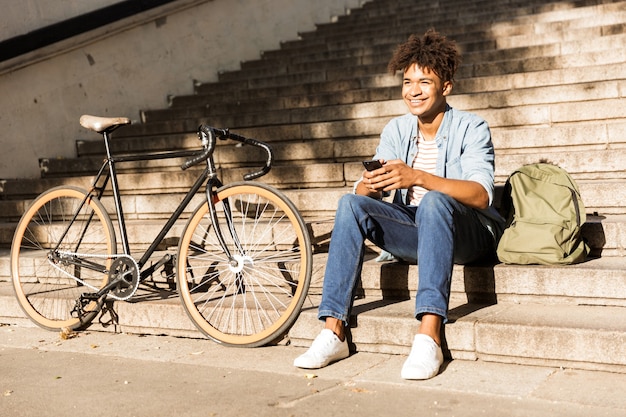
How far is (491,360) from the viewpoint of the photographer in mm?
4109

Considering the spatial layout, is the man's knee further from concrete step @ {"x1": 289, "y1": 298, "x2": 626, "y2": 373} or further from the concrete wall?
the concrete wall

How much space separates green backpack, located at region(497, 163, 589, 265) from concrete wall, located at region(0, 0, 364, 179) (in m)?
5.32

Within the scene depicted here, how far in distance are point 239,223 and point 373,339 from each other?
1643mm

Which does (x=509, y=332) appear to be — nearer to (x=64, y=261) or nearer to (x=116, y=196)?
(x=116, y=196)

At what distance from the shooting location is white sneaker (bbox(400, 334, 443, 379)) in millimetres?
3875

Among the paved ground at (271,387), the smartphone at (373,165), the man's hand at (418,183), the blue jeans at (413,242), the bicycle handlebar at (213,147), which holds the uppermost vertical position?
the bicycle handlebar at (213,147)

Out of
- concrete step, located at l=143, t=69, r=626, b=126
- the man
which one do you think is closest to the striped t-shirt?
the man

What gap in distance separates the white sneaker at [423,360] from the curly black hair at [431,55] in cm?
140

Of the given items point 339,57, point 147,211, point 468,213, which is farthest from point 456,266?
point 339,57

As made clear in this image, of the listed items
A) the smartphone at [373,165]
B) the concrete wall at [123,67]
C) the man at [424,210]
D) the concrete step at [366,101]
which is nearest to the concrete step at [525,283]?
the man at [424,210]

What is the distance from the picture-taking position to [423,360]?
391 cm

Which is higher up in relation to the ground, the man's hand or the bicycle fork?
the man's hand

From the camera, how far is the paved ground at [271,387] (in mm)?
3541

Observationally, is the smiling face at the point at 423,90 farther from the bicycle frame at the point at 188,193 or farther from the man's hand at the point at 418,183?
the bicycle frame at the point at 188,193
